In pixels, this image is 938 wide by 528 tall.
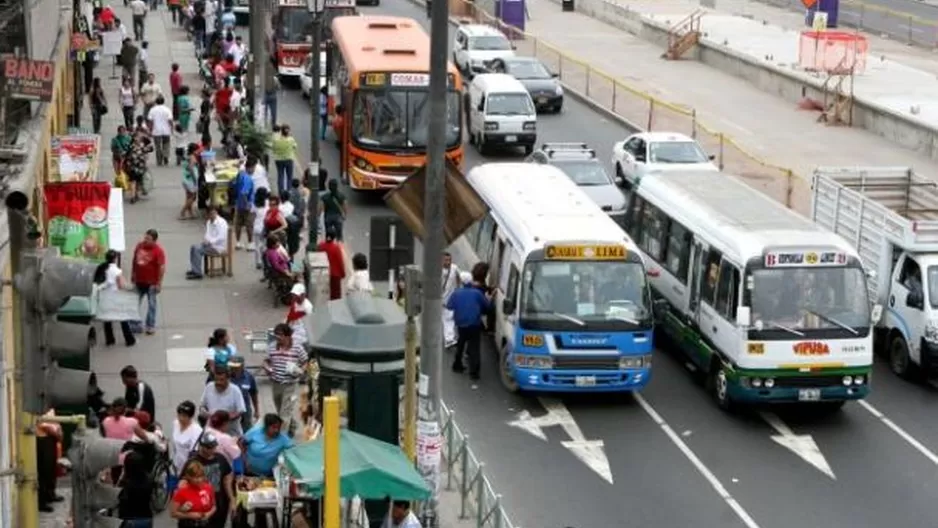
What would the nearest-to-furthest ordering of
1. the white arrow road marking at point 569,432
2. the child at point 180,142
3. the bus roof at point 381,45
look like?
the white arrow road marking at point 569,432 → the bus roof at point 381,45 → the child at point 180,142

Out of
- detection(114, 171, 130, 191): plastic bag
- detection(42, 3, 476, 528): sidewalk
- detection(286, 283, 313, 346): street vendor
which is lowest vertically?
detection(42, 3, 476, 528): sidewalk

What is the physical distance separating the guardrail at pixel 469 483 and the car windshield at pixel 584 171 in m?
13.2

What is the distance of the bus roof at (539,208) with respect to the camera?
22875mm

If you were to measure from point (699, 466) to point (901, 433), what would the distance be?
3075mm

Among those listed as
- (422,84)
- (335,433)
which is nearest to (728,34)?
(422,84)

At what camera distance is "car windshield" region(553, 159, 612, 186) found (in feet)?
110

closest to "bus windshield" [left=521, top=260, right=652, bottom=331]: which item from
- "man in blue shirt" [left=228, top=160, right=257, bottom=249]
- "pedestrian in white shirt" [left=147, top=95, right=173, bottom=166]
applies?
"man in blue shirt" [left=228, top=160, right=257, bottom=249]

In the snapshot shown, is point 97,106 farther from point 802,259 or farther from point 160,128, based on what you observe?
point 802,259

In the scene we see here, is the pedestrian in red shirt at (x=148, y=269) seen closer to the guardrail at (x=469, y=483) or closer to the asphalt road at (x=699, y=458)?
the asphalt road at (x=699, y=458)

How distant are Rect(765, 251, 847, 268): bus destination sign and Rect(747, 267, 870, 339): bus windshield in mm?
62

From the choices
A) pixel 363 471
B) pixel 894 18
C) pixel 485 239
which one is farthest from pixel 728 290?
pixel 894 18

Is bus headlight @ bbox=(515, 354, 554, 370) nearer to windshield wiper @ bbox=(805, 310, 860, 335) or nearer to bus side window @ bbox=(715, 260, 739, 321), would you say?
bus side window @ bbox=(715, 260, 739, 321)

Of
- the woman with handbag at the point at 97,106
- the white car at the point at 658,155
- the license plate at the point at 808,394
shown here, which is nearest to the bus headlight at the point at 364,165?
the white car at the point at 658,155

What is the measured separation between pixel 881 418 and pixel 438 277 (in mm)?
9137
